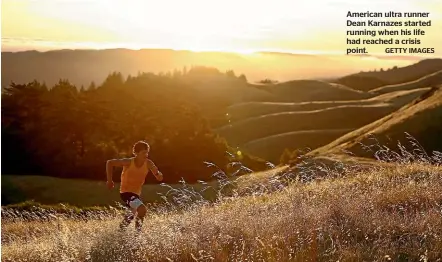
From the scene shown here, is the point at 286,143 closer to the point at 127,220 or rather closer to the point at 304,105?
the point at 304,105

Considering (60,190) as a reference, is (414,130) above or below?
above

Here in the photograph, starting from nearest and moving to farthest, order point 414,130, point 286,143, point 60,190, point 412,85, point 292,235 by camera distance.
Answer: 1. point 292,235
2. point 60,190
3. point 414,130
4. point 286,143
5. point 412,85

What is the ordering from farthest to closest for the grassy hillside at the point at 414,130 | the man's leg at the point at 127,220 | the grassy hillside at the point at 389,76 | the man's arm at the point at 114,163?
the grassy hillside at the point at 389,76 → the grassy hillside at the point at 414,130 → the man's arm at the point at 114,163 → the man's leg at the point at 127,220

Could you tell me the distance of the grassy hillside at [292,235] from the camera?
6.10 m

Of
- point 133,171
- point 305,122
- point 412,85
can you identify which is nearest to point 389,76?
point 412,85

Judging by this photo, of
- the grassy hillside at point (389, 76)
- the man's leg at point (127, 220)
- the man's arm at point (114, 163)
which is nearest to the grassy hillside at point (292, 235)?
the man's leg at point (127, 220)

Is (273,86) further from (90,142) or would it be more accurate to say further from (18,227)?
(18,227)

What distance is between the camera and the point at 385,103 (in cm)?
8850

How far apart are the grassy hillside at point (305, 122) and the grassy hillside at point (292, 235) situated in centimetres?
6985

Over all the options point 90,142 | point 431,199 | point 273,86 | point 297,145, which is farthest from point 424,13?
point 273,86

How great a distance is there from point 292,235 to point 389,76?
173 m

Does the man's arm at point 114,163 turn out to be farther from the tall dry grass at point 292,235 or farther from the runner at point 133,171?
the tall dry grass at point 292,235

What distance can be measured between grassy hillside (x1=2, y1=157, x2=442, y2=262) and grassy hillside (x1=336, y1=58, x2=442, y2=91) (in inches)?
5606

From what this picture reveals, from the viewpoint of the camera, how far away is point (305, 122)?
272 ft
